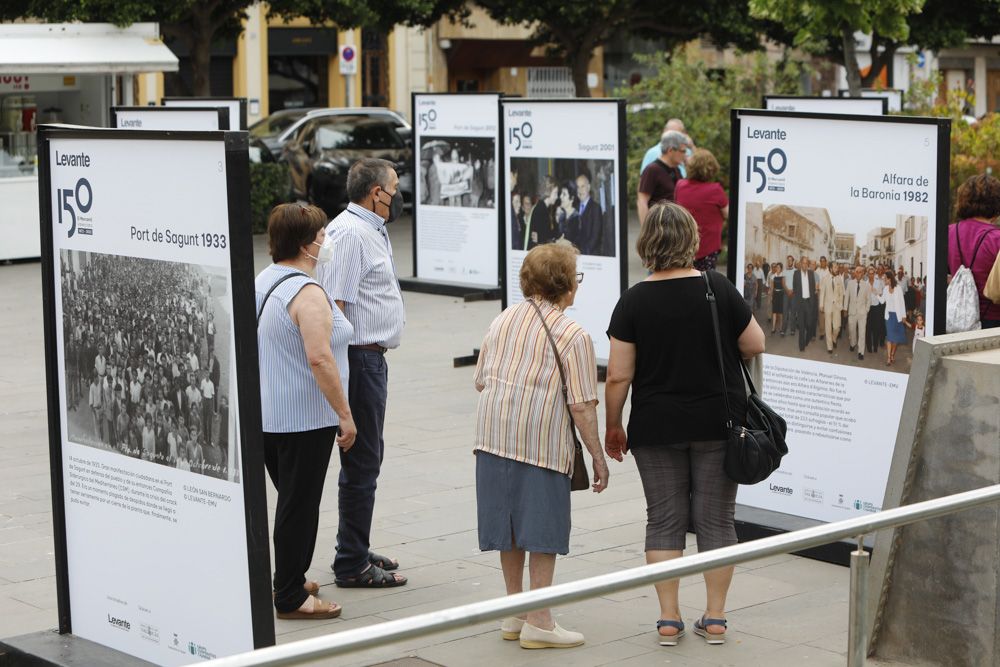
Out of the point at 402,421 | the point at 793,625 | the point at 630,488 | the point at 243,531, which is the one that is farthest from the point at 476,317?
the point at 243,531

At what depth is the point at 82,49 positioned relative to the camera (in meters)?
19.3

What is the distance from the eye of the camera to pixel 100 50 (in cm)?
1941

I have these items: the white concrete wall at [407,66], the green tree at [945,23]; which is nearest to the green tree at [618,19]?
the green tree at [945,23]

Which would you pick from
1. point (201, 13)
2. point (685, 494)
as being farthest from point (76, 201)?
point (201, 13)

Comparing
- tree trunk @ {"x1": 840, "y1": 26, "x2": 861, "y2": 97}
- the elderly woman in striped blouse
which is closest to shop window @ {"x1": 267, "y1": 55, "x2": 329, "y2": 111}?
tree trunk @ {"x1": 840, "y1": 26, "x2": 861, "y2": 97}

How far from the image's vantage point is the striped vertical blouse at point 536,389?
5.56m

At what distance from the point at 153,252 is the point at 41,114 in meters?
16.2

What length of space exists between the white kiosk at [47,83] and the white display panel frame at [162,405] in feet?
46.4

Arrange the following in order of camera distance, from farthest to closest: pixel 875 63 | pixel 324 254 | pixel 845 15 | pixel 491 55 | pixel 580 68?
pixel 491 55 → pixel 580 68 → pixel 875 63 → pixel 845 15 → pixel 324 254

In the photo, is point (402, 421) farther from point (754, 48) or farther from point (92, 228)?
point (754, 48)

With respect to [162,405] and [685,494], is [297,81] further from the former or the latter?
[162,405]

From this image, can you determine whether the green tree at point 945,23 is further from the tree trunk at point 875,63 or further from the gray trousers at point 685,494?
the gray trousers at point 685,494

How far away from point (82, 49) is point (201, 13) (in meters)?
3.54

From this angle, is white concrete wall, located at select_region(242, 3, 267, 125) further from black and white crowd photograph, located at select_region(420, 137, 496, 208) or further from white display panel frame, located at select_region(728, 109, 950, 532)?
white display panel frame, located at select_region(728, 109, 950, 532)
